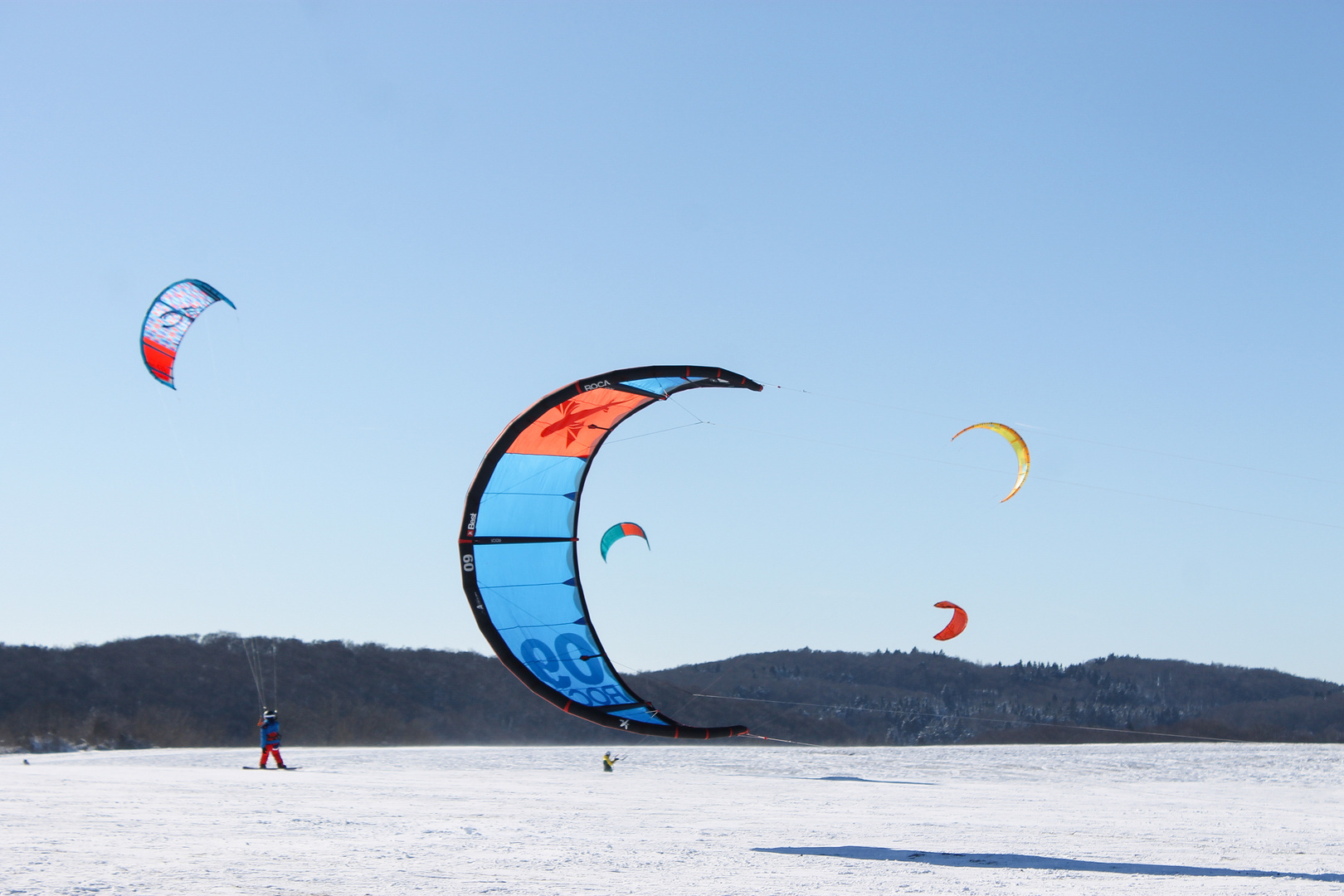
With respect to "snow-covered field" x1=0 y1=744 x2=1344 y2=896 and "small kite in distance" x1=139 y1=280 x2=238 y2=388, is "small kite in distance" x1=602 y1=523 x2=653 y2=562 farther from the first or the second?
"small kite in distance" x1=139 y1=280 x2=238 y2=388

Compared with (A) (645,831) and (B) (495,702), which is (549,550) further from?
(B) (495,702)

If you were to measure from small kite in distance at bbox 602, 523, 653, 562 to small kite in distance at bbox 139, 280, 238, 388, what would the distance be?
22.4 feet

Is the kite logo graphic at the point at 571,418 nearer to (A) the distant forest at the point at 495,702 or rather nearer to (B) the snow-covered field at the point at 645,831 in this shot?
(B) the snow-covered field at the point at 645,831

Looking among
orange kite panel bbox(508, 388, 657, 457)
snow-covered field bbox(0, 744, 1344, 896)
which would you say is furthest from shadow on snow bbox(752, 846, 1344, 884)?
orange kite panel bbox(508, 388, 657, 457)

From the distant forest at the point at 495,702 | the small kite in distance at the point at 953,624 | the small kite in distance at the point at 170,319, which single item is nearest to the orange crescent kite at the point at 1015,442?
the small kite in distance at the point at 953,624

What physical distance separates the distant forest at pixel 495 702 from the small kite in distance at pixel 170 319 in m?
21.7

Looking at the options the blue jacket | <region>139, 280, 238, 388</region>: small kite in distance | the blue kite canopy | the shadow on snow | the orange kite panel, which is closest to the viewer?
the shadow on snow

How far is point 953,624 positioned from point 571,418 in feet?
16.9

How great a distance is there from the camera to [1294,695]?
2392 inches

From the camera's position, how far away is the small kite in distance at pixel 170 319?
15984 millimetres

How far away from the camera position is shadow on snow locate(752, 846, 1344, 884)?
888cm

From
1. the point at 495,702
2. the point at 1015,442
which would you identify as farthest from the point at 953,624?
the point at 495,702

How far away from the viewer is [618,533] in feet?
44.4

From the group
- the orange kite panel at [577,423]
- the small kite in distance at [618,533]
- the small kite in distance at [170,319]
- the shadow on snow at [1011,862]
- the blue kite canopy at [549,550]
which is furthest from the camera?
the small kite in distance at [170,319]
